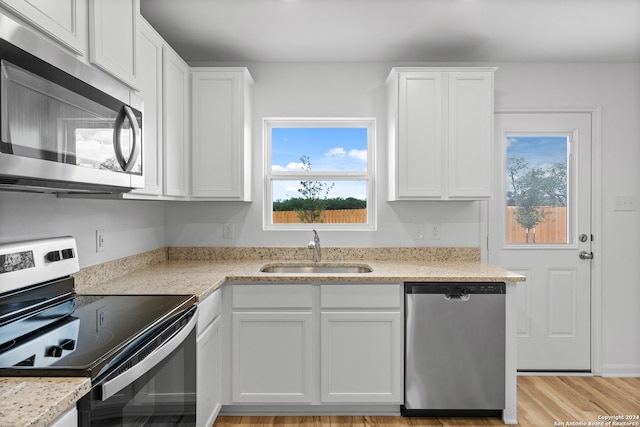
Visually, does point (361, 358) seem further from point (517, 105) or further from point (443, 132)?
point (517, 105)

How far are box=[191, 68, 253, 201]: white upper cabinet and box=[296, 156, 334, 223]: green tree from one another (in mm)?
608

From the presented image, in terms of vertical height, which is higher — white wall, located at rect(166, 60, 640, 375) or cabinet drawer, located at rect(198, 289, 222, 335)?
white wall, located at rect(166, 60, 640, 375)

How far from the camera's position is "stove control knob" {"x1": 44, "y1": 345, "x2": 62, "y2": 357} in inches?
45.4

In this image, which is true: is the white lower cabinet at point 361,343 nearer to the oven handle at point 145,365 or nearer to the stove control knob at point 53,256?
the oven handle at point 145,365

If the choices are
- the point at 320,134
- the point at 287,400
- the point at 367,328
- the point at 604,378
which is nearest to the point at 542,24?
the point at 320,134

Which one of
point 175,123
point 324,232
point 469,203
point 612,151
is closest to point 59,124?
point 175,123

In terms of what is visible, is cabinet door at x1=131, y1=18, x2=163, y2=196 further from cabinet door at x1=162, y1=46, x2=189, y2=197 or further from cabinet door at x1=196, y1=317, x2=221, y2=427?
cabinet door at x1=196, y1=317, x2=221, y2=427

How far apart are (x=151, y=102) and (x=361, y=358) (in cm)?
185

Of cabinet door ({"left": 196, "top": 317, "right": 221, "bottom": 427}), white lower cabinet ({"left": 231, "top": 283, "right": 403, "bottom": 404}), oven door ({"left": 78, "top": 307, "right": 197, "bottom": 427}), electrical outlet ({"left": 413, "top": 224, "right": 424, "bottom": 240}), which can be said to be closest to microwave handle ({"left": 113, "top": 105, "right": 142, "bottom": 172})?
oven door ({"left": 78, "top": 307, "right": 197, "bottom": 427})

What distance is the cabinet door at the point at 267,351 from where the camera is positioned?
2502 mm

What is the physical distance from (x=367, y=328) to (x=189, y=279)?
1.07 m

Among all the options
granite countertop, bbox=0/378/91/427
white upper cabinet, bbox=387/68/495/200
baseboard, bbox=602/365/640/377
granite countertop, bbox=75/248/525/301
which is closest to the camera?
granite countertop, bbox=0/378/91/427

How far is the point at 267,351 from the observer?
8.21 feet

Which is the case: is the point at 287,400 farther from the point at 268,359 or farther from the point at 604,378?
the point at 604,378
